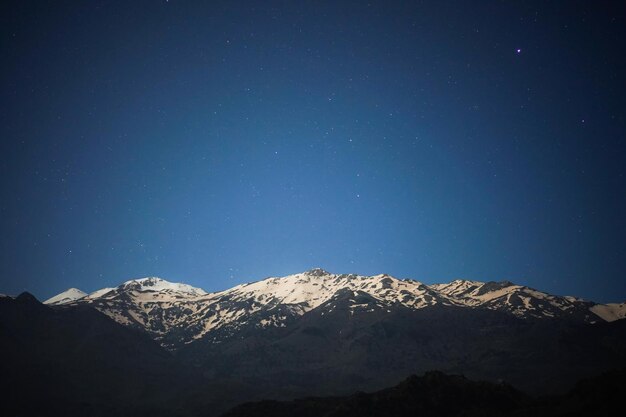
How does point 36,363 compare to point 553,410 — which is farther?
point 36,363

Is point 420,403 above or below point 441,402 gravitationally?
above

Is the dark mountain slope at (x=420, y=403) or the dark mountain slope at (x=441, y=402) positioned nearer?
the dark mountain slope at (x=441, y=402)

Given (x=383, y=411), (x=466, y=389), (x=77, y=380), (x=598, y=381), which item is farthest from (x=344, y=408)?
(x=77, y=380)

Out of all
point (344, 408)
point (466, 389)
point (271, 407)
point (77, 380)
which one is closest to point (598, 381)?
point (466, 389)

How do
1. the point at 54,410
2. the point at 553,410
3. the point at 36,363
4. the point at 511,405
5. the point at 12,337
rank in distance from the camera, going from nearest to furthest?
the point at 553,410
the point at 511,405
the point at 54,410
the point at 36,363
the point at 12,337

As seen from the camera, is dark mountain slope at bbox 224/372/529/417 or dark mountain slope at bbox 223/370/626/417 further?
dark mountain slope at bbox 224/372/529/417

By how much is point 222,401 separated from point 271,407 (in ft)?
440

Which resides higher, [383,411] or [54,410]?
[383,411]

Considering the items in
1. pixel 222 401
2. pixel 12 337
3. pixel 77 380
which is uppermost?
pixel 12 337

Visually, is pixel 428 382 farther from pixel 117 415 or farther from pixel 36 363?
pixel 36 363

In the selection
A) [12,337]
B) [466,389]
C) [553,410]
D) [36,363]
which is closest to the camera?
[553,410]

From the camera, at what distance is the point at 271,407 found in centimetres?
7056

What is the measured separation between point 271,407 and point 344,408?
1505 cm

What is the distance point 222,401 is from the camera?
185625mm
